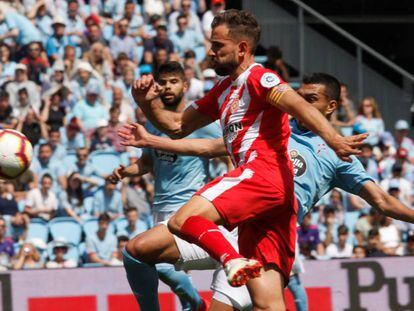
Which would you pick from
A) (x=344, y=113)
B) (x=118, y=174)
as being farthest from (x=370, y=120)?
(x=118, y=174)

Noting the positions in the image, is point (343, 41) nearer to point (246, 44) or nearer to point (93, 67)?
point (93, 67)

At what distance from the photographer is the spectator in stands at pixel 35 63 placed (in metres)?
16.5

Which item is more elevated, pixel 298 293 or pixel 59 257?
pixel 59 257

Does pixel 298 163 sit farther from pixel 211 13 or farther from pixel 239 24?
pixel 211 13

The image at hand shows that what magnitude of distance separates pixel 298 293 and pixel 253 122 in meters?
3.78

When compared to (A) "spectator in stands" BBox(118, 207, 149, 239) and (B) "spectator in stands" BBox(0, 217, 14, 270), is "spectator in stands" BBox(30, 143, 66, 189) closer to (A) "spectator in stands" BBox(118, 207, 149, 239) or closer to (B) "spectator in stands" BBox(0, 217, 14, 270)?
(A) "spectator in stands" BBox(118, 207, 149, 239)

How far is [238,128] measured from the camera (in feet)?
23.7

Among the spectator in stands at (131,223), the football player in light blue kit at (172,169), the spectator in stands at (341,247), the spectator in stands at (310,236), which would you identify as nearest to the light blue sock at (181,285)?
the football player in light blue kit at (172,169)

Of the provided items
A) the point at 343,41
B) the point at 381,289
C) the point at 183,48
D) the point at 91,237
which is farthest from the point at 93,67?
the point at 381,289

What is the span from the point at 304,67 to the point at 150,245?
11.7 meters

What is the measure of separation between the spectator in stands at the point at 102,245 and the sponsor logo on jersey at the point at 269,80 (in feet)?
23.4

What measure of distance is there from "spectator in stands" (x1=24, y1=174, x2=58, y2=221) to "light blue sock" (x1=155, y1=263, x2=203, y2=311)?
5502 mm

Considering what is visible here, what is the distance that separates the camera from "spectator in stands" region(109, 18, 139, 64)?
17.6 metres

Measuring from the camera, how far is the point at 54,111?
15820 millimetres
